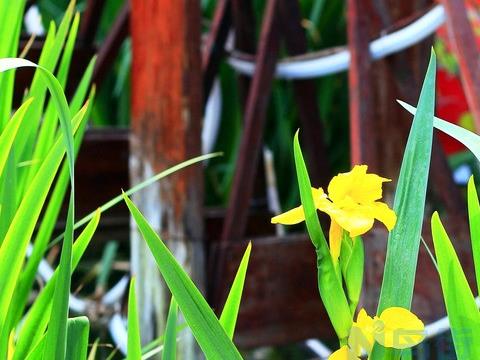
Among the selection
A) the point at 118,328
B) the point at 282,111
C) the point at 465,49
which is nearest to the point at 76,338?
the point at 465,49

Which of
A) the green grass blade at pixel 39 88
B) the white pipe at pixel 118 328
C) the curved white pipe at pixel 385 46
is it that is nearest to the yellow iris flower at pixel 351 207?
the green grass blade at pixel 39 88

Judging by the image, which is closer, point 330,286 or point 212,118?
point 330,286

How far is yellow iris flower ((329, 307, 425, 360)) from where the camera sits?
488mm

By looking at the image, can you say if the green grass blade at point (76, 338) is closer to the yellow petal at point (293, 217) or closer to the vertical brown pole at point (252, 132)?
the yellow petal at point (293, 217)

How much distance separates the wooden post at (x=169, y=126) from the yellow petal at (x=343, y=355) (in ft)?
4.63

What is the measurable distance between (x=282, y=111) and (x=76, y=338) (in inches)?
91.8

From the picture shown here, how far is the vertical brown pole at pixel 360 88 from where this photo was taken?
187 cm

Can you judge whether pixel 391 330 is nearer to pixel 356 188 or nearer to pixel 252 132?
pixel 356 188

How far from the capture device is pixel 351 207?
511 mm

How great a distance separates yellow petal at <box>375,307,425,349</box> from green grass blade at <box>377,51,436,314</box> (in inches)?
1.4

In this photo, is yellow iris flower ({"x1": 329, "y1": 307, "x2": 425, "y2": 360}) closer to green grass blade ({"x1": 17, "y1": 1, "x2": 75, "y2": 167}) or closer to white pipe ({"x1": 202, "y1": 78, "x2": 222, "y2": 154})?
green grass blade ({"x1": 17, "y1": 1, "x2": 75, "y2": 167})

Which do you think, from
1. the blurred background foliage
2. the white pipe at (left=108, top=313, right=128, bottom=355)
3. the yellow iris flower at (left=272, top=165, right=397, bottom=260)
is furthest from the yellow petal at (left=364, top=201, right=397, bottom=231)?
the blurred background foliage

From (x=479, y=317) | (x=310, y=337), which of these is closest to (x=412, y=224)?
(x=479, y=317)

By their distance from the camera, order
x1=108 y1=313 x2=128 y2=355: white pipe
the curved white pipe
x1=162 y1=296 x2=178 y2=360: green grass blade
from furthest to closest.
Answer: x1=108 y1=313 x2=128 y2=355: white pipe → the curved white pipe → x1=162 y1=296 x2=178 y2=360: green grass blade
